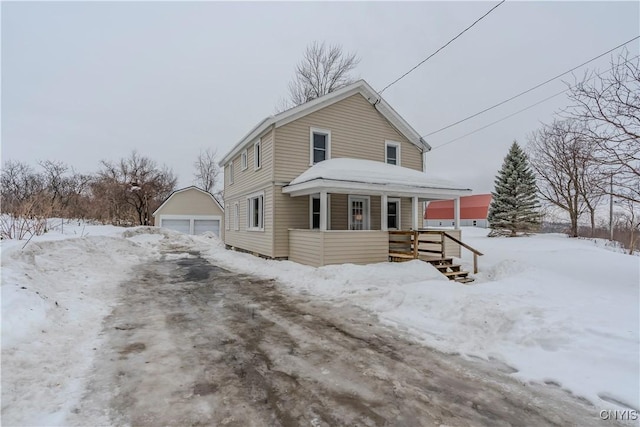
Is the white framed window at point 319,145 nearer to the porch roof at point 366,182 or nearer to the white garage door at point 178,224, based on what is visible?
the porch roof at point 366,182

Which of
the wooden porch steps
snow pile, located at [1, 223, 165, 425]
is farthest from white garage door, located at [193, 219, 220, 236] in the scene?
the wooden porch steps

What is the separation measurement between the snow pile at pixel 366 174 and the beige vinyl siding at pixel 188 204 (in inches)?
776

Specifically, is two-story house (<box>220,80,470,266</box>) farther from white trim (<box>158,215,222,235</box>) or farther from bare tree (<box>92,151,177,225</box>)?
bare tree (<box>92,151,177,225</box>)

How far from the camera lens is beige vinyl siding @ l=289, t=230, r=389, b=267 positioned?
1052cm

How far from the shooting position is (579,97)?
7.58m

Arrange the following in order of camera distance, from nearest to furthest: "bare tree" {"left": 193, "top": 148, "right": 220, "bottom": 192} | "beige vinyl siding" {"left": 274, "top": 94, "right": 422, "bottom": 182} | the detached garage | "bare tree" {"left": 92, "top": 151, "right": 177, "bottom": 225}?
"beige vinyl siding" {"left": 274, "top": 94, "right": 422, "bottom": 182}
the detached garage
"bare tree" {"left": 92, "top": 151, "right": 177, "bottom": 225}
"bare tree" {"left": 193, "top": 148, "right": 220, "bottom": 192}

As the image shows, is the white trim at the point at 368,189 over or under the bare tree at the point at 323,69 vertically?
under

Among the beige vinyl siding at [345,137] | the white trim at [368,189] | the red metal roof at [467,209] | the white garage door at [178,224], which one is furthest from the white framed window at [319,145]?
the red metal roof at [467,209]

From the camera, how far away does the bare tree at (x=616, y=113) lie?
6949 millimetres

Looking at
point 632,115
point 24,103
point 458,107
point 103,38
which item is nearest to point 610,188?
point 632,115

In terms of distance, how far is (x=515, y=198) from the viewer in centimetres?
2827

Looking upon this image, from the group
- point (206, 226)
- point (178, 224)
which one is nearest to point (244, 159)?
point (206, 226)

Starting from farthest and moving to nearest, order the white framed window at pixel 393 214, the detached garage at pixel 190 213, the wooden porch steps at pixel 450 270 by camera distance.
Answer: the detached garage at pixel 190 213, the white framed window at pixel 393 214, the wooden porch steps at pixel 450 270

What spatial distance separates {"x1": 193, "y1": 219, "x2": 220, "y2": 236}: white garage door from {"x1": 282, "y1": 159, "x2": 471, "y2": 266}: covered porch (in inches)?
755
